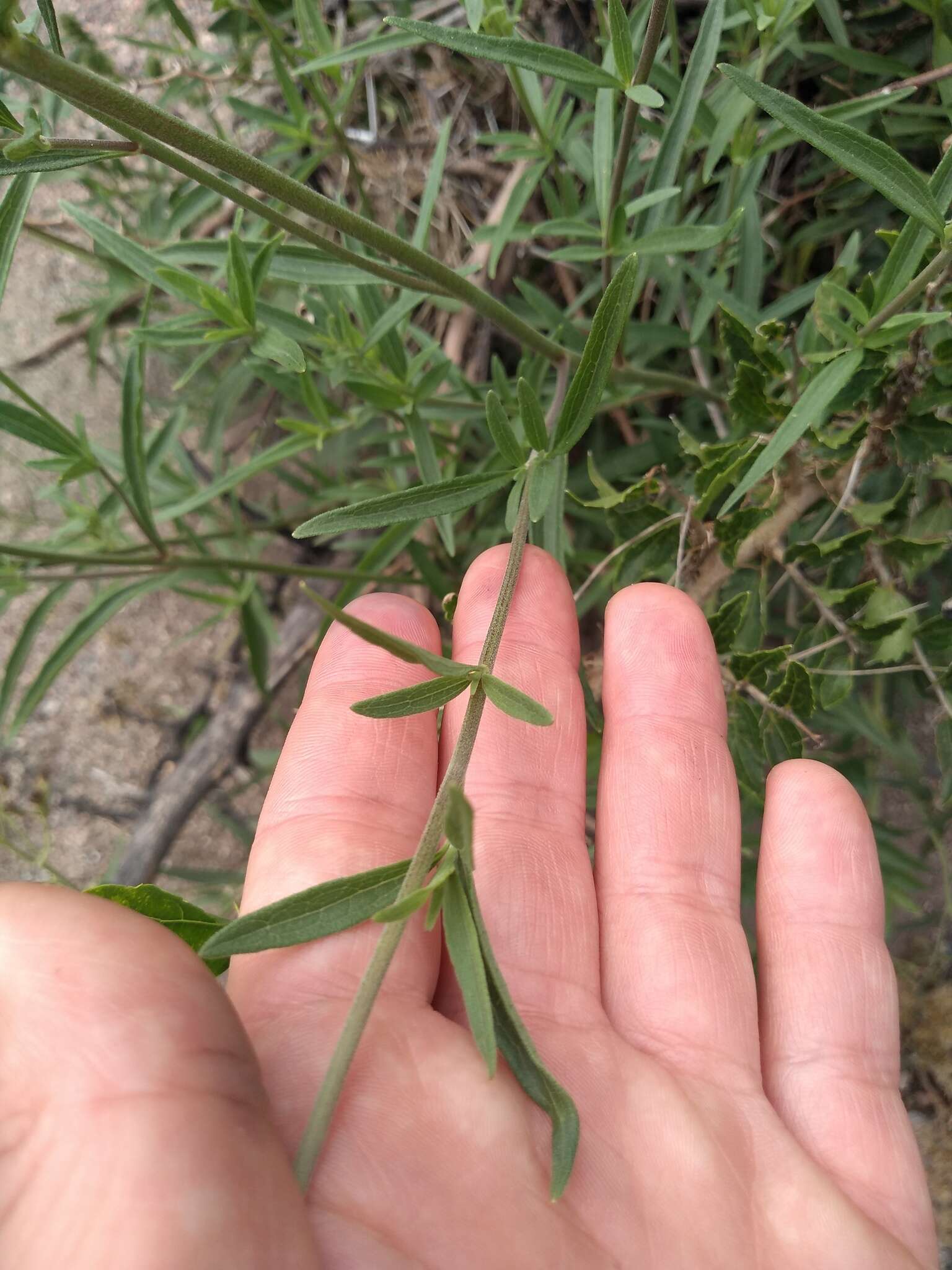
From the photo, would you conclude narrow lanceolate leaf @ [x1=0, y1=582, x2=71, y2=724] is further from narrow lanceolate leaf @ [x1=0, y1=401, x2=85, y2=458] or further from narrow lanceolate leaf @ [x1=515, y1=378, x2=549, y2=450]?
narrow lanceolate leaf @ [x1=515, y1=378, x2=549, y2=450]

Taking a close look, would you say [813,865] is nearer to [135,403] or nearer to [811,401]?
[811,401]

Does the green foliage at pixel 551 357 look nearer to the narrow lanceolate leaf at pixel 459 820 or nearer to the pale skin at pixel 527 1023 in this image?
the narrow lanceolate leaf at pixel 459 820

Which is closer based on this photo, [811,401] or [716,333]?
[811,401]

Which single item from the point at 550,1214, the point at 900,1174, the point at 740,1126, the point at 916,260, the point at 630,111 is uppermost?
the point at 630,111

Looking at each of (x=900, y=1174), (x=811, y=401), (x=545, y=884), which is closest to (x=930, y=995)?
(x=900, y=1174)

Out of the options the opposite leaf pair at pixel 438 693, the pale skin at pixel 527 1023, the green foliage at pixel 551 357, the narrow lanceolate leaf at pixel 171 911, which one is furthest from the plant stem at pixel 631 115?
the narrow lanceolate leaf at pixel 171 911
